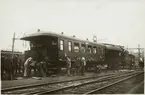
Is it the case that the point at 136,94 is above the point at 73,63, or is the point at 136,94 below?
below

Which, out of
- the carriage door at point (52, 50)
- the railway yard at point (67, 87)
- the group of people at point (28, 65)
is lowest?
the railway yard at point (67, 87)

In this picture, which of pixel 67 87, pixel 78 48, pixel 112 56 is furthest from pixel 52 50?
pixel 112 56

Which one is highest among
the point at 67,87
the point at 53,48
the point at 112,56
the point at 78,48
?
the point at 78,48

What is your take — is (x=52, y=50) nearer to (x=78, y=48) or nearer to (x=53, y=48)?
(x=53, y=48)

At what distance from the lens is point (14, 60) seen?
9.66 m

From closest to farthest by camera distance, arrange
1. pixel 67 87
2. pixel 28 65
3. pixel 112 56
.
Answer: pixel 67 87 < pixel 28 65 < pixel 112 56

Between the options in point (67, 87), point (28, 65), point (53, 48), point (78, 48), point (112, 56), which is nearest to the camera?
point (67, 87)

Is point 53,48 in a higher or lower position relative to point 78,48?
lower

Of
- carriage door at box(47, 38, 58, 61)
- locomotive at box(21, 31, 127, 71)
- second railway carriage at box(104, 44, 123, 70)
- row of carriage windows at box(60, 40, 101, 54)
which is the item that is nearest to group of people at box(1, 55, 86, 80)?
locomotive at box(21, 31, 127, 71)

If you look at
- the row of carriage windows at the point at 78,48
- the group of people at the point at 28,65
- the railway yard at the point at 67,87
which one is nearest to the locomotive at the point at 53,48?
the row of carriage windows at the point at 78,48

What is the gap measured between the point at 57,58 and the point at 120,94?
4.48 meters

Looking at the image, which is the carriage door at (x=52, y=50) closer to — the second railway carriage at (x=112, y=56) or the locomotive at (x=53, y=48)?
the locomotive at (x=53, y=48)

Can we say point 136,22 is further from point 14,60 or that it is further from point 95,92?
point 14,60

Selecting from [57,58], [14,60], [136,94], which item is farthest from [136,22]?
[14,60]
